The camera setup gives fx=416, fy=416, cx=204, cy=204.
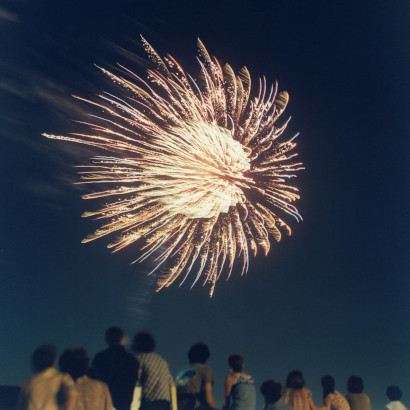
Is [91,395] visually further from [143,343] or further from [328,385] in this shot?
[328,385]

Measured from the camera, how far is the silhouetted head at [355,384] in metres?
4.81

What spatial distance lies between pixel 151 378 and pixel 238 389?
32.4 inches

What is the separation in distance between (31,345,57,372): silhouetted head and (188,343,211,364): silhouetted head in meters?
1.33

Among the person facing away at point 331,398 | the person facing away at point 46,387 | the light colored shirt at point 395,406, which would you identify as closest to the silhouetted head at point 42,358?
the person facing away at point 46,387

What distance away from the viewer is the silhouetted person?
330cm

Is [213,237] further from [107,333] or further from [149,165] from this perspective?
[107,333]

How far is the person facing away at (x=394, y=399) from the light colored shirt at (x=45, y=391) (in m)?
3.84

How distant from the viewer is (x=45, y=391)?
3189 millimetres

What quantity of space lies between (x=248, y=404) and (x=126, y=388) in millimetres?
1146

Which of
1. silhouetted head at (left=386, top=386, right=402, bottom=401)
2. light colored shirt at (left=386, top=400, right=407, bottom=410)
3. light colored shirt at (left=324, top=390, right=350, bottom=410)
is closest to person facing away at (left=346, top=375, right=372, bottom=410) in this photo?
light colored shirt at (left=324, top=390, right=350, bottom=410)

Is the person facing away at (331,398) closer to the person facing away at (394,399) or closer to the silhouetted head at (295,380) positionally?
the silhouetted head at (295,380)

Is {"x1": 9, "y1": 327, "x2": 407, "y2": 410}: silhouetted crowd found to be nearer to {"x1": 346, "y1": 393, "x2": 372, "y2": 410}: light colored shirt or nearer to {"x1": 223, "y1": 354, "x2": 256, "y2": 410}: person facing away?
{"x1": 223, "y1": 354, "x2": 256, "y2": 410}: person facing away

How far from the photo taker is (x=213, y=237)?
9352mm

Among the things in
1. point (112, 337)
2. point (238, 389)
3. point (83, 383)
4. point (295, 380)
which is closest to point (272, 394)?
point (238, 389)
